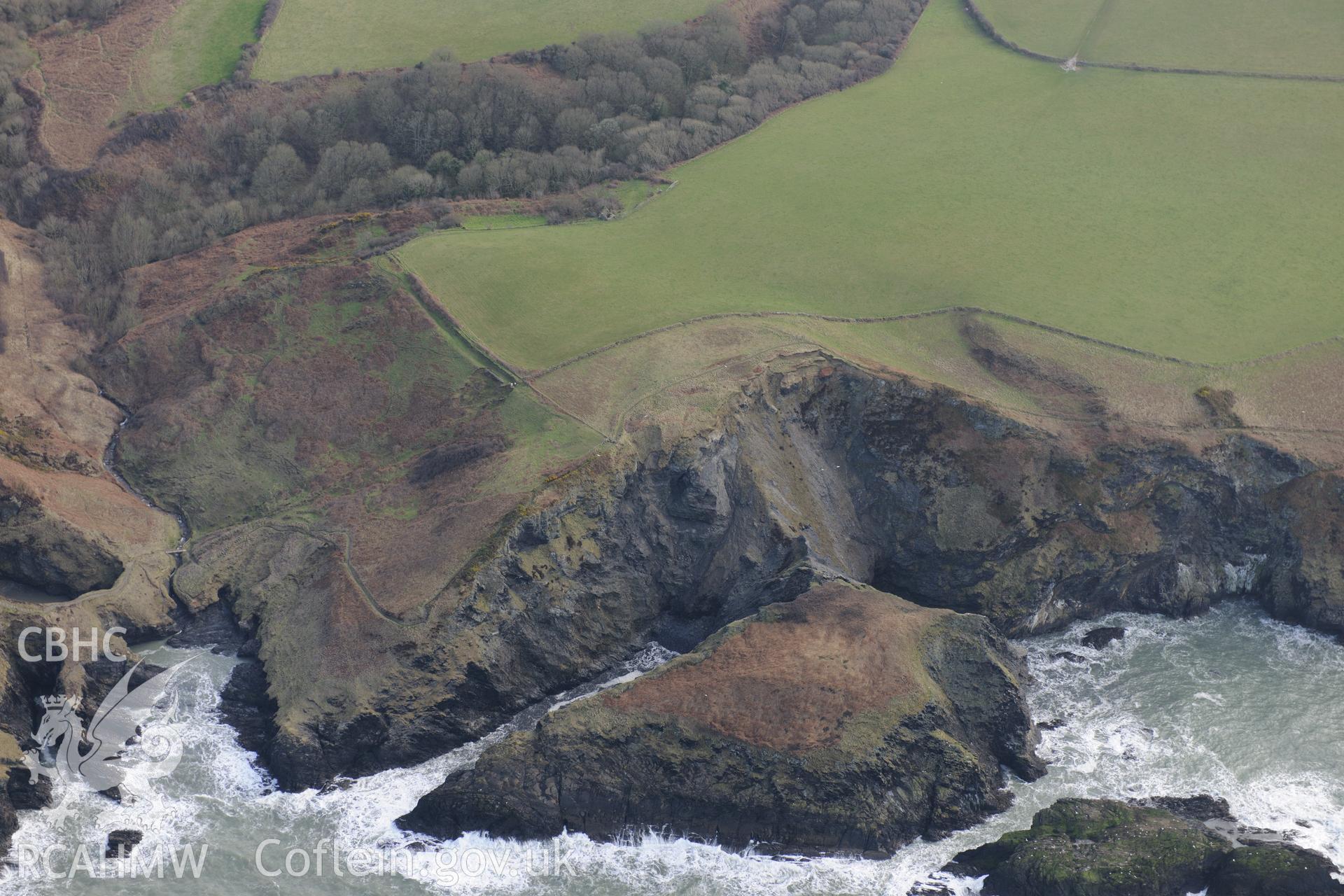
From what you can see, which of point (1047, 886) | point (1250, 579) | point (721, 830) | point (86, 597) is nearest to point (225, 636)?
point (86, 597)

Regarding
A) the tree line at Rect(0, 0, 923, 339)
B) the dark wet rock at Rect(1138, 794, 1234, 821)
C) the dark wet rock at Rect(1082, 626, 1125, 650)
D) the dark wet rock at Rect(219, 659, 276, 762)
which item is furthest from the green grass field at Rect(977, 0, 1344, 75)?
the dark wet rock at Rect(219, 659, 276, 762)

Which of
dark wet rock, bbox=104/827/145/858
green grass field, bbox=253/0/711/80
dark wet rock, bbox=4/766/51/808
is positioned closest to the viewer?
dark wet rock, bbox=104/827/145/858

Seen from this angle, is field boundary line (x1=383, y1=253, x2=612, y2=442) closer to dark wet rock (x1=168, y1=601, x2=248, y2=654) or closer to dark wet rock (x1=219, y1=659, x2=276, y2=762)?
dark wet rock (x1=168, y1=601, x2=248, y2=654)

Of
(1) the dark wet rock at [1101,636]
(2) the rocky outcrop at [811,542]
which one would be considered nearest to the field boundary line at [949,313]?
(2) the rocky outcrop at [811,542]

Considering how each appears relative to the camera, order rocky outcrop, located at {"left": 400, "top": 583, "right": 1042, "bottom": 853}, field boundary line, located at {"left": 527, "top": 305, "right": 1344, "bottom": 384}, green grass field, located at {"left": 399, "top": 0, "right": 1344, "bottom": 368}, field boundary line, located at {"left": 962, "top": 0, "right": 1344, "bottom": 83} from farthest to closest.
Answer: field boundary line, located at {"left": 962, "top": 0, "right": 1344, "bottom": 83} → green grass field, located at {"left": 399, "top": 0, "right": 1344, "bottom": 368} → field boundary line, located at {"left": 527, "top": 305, "right": 1344, "bottom": 384} → rocky outcrop, located at {"left": 400, "top": 583, "right": 1042, "bottom": 853}

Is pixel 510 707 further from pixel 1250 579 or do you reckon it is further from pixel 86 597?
pixel 1250 579
